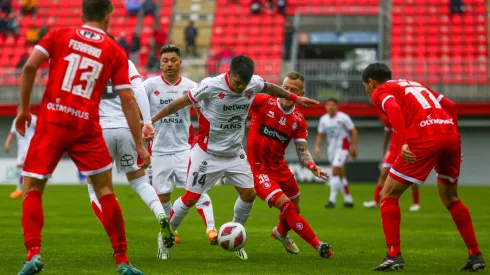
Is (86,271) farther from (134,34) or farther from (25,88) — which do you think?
(134,34)

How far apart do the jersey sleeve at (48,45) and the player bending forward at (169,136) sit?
4.22 metres

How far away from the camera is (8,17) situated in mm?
34875

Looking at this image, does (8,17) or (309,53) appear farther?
(8,17)

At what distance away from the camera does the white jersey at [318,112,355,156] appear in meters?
20.5

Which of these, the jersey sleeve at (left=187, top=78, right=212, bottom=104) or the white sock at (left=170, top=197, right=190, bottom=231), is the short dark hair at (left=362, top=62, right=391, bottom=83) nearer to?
the jersey sleeve at (left=187, top=78, right=212, bottom=104)

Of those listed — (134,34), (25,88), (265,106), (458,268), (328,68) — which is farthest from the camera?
(134,34)

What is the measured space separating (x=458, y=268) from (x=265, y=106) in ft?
9.83

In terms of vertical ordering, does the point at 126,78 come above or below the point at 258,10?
below

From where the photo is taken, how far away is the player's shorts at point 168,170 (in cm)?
1148

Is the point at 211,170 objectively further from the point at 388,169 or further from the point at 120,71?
the point at 388,169

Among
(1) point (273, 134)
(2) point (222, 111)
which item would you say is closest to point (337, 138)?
(1) point (273, 134)

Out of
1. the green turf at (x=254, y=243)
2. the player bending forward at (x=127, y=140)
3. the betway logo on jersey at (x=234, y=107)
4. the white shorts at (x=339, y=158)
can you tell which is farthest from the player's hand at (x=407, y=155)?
the white shorts at (x=339, y=158)

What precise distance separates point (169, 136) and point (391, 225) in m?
3.95

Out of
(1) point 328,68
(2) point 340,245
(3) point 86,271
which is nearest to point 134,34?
(1) point 328,68
